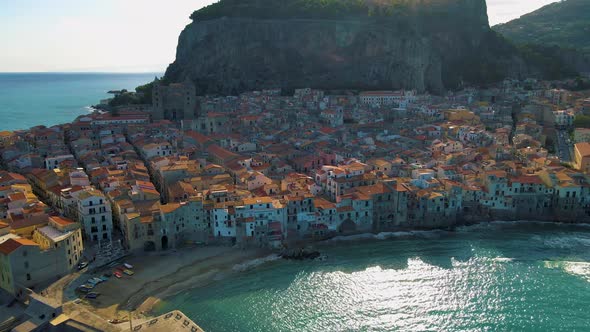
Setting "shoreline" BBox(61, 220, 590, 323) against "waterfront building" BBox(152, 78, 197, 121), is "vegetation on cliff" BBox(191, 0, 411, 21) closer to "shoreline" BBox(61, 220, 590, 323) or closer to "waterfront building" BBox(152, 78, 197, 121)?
"waterfront building" BBox(152, 78, 197, 121)

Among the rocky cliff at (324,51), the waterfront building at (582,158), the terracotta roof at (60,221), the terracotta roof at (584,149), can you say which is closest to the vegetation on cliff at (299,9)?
the rocky cliff at (324,51)

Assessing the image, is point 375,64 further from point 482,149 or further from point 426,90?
point 482,149

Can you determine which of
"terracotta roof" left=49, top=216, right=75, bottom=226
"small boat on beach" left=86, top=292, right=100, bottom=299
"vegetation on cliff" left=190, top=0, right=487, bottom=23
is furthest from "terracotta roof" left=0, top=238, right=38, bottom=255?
"vegetation on cliff" left=190, top=0, right=487, bottom=23

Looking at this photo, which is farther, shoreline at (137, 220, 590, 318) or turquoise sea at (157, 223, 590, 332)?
shoreline at (137, 220, 590, 318)

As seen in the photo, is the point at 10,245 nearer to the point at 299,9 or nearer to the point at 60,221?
the point at 60,221

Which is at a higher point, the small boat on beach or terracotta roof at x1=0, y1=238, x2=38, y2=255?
terracotta roof at x1=0, y1=238, x2=38, y2=255

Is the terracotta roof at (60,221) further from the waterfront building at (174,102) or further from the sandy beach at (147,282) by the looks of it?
the waterfront building at (174,102)

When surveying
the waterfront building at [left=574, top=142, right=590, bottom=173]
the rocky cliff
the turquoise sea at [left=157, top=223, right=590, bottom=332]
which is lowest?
the turquoise sea at [left=157, top=223, right=590, bottom=332]
